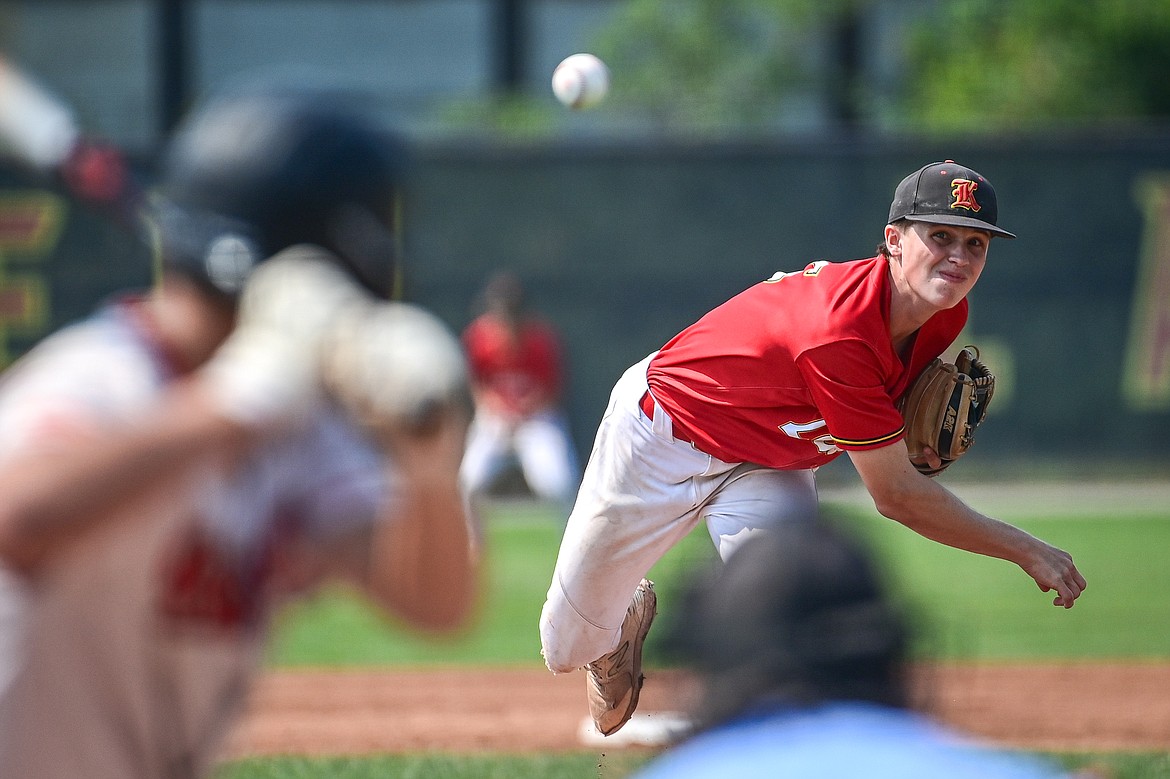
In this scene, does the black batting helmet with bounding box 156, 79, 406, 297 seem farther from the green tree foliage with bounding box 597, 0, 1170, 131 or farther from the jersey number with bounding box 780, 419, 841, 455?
the green tree foliage with bounding box 597, 0, 1170, 131

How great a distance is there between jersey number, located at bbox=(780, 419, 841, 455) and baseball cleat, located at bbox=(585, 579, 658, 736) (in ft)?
2.74

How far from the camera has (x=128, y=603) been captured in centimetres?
197

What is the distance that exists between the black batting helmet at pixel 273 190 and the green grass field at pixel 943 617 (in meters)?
3.68

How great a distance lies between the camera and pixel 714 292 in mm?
16359

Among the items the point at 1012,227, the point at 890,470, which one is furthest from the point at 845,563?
the point at 1012,227

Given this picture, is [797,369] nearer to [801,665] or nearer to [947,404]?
[947,404]

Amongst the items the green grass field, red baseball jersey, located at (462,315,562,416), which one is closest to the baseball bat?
the green grass field

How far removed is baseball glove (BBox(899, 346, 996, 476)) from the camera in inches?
180

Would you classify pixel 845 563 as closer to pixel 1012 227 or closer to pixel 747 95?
pixel 1012 227

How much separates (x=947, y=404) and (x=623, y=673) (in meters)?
1.50

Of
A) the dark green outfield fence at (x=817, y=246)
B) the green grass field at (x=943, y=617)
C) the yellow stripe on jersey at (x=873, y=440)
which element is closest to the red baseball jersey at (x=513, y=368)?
the green grass field at (x=943, y=617)

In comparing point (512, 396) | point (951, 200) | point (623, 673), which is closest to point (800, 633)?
point (951, 200)

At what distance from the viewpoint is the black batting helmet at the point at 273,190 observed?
1.97m

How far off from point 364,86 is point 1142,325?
1447 cm
